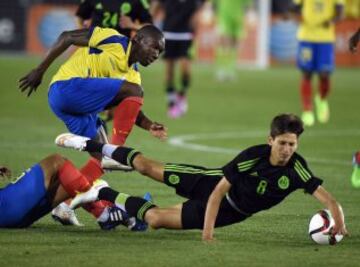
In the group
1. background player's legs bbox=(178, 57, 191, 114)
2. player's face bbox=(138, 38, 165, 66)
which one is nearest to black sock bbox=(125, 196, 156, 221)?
player's face bbox=(138, 38, 165, 66)

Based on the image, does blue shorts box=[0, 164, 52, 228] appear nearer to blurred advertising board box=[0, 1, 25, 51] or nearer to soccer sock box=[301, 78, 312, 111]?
soccer sock box=[301, 78, 312, 111]

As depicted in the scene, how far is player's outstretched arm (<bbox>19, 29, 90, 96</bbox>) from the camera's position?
10.3 m

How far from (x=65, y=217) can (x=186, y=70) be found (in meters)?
12.0

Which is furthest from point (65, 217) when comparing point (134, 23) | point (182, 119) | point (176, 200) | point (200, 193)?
point (182, 119)

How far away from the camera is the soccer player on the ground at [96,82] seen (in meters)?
10.1

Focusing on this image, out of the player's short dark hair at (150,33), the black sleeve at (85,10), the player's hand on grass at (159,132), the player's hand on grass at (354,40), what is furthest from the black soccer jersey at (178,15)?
the player's hand on grass at (159,132)

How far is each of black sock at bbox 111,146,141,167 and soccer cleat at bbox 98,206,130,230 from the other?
415mm

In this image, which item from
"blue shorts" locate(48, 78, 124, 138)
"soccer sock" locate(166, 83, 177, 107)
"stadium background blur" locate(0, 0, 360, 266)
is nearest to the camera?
"stadium background blur" locate(0, 0, 360, 266)

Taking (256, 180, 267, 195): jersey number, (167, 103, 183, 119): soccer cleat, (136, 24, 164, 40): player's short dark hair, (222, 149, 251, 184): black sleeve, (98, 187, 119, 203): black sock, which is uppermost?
(136, 24, 164, 40): player's short dark hair

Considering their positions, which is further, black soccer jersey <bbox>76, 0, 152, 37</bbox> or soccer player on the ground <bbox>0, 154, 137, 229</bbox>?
black soccer jersey <bbox>76, 0, 152, 37</bbox>

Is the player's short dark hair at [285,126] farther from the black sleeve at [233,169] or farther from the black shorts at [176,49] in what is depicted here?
the black shorts at [176,49]

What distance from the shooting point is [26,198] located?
891 cm

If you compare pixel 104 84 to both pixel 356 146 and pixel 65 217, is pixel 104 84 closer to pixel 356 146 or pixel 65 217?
pixel 65 217

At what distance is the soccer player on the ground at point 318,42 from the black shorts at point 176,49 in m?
2.61
